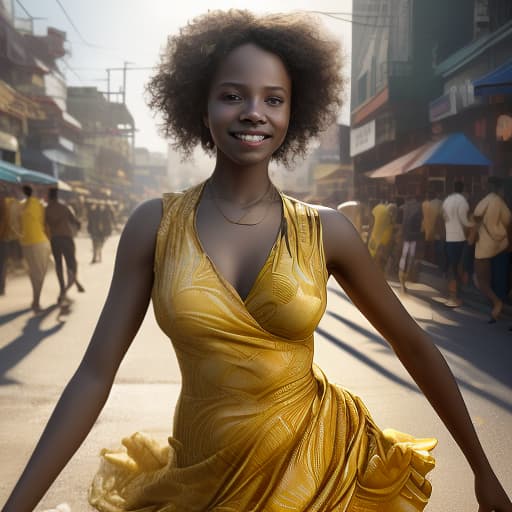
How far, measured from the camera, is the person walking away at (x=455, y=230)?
9914mm

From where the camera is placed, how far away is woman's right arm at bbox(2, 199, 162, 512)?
4.82 ft

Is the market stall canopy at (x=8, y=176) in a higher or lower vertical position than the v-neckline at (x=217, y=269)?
higher

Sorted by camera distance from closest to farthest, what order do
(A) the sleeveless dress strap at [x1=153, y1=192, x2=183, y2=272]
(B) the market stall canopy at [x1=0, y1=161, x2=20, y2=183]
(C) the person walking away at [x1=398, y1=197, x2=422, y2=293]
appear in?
(A) the sleeveless dress strap at [x1=153, y1=192, x2=183, y2=272] < (C) the person walking away at [x1=398, y1=197, x2=422, y2=293] < (B) the market stall canopy at [x1=0, y1=161, x2=20, y2=183]

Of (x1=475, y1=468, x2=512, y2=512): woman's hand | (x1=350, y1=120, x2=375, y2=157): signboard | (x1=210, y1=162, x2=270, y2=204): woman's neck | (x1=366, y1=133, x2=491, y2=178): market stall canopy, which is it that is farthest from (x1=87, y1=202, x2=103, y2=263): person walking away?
(x1=475, y1=468, x2=512, y2=512): woman's hand

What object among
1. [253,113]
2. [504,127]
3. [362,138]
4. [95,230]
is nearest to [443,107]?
[504,127]

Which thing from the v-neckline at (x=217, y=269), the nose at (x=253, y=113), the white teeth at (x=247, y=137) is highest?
the nose at (x=253, y=113)

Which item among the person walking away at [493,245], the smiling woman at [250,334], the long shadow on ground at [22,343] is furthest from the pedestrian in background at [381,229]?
the smiling woman at [250,334]

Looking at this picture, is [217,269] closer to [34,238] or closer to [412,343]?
[412,343]

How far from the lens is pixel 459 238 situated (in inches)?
394

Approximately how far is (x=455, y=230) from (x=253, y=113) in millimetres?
8830

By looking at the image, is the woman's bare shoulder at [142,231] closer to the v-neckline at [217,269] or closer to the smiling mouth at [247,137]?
the v-neckline at [217,269]

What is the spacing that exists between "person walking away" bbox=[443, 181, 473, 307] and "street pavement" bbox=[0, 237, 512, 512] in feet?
2.70

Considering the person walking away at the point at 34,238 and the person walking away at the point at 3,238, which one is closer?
the person walking away at the point at 34,238

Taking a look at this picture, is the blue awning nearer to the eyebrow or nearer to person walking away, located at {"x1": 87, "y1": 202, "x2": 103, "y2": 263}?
the eyebrow
